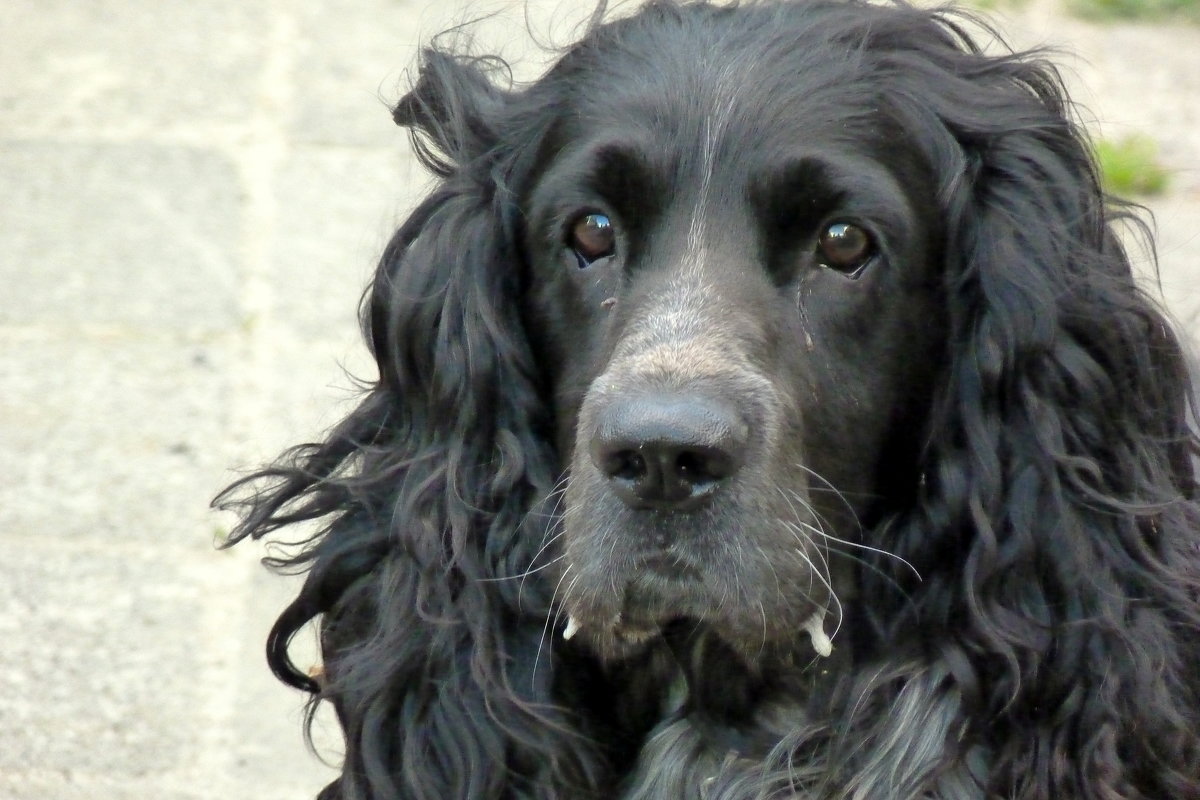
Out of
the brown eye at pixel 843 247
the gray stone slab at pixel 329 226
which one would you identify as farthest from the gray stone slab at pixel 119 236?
the brown eye at pixel 843 247

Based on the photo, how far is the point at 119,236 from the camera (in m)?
5.90

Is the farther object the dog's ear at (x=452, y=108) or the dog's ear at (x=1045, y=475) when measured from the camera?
the dog's ear at (x=452, y=108)

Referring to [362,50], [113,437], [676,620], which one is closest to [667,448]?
[676,620]

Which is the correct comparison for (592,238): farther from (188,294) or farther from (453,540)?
(188,294)

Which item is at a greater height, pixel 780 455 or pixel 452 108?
pixel 452 108

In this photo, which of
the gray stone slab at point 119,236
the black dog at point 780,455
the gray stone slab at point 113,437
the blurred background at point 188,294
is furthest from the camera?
the gray stone slab at point 119,236

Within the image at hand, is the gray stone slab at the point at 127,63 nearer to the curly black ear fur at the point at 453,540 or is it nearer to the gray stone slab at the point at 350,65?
the gray stone slab at the point at 350,65

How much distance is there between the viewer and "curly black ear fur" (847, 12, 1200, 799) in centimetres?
279

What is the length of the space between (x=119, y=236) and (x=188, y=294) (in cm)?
48

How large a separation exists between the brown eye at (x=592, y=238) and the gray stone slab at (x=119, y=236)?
2.79m

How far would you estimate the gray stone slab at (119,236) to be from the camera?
5531mm

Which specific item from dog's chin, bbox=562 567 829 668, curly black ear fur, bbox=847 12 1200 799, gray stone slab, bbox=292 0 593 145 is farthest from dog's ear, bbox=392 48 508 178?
gray stone slab, bbox=292 0 593 145

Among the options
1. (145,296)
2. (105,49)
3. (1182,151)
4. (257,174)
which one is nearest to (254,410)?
(145,296)

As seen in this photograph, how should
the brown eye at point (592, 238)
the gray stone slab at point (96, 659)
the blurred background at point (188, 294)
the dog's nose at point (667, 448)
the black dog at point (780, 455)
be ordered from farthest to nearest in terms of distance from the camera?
the blurred background at point (188, 294)
the gray stone slab at point (96, 659)
the brown eye at point (592, 238)
the black dog at point (780, 455)
the dog's nose at point (667, 448)
